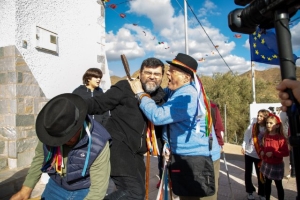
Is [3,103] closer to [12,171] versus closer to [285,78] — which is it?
[12,171]

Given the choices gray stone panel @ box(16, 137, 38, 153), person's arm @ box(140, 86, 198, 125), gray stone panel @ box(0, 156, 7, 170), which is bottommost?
gray stone panel @ box(0, 156, 7, 170)

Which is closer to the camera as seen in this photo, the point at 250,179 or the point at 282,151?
the point at 282,151

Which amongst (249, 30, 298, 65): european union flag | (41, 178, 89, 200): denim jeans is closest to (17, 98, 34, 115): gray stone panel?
(41, 178, 89, 200): denim jeans

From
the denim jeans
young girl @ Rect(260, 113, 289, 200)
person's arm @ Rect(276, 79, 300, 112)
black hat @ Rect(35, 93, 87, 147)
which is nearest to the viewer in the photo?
person's arm @ Rect(276, 79, 300, 112)

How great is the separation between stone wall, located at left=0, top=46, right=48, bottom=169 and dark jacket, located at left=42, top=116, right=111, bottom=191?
2.13 m

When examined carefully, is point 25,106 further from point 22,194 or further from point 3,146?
point 22,194

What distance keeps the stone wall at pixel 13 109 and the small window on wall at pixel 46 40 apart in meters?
0.46

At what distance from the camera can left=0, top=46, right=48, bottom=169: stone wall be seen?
3.47 metres

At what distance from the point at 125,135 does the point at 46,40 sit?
293 centimetres

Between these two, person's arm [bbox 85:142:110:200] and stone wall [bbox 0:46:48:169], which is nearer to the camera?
person's arm [bbox 85:142:110:200]

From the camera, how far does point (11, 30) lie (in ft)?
11.5

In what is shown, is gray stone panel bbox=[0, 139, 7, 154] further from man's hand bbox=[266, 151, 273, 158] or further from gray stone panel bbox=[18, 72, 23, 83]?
man's hand bbox=[266, 151, 273, 158]

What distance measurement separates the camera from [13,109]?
11.4 ft

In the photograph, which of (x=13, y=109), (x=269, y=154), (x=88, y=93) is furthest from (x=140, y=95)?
(x=13, y=109)
